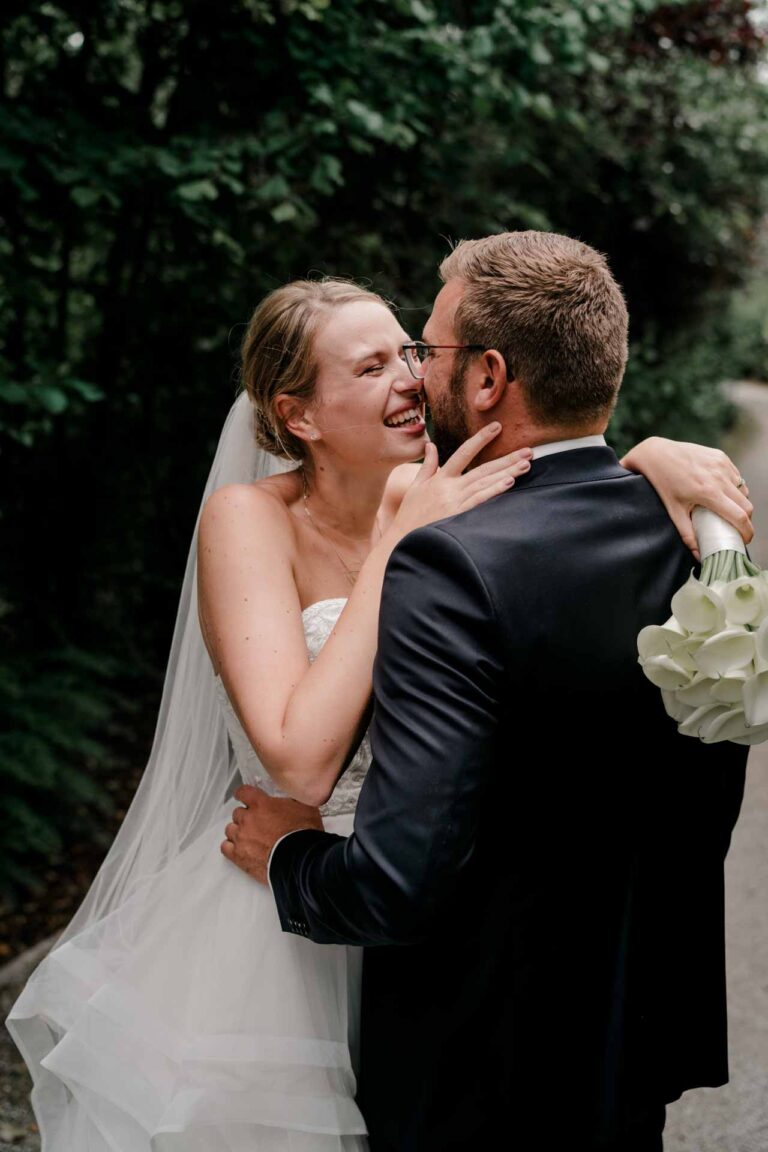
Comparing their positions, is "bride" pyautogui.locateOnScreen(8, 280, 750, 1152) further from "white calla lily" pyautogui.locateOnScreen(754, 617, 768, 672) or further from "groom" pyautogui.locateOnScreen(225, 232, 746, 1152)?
"white calla lily" pyautogui.locateOnScreen(754, 617, 768, 672)

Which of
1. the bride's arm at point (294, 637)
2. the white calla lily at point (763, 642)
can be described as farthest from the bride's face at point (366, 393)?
the white calla lily at point (763, 642)

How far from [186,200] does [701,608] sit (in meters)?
3.13

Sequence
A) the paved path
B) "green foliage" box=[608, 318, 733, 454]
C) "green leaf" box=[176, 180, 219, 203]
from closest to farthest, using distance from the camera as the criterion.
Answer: the paved path → "green leaf" box=[176, 180, 219, 203] → "green foliage" box=[608, 318, 733, 454]

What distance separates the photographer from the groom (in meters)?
1.54

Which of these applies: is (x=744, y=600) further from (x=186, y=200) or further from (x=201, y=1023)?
(x=186, y=200)

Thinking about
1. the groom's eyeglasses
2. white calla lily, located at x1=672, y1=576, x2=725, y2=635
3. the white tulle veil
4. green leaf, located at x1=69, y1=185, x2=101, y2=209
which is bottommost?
the white tulle veil

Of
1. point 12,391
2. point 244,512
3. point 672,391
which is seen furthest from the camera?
point 672,391

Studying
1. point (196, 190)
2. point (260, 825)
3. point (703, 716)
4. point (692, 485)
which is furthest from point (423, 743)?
point (196, 190)

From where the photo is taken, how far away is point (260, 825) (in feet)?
6.88

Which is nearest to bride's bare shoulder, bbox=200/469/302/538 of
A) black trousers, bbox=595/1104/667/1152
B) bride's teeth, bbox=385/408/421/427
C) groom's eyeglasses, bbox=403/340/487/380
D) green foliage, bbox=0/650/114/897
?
bride's teeth, bbox=385/408/421/427

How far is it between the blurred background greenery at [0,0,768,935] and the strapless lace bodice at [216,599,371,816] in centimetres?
170

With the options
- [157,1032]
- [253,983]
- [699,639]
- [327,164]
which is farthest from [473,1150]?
[327,164]

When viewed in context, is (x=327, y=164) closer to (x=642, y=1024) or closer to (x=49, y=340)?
(x=49, y=340)

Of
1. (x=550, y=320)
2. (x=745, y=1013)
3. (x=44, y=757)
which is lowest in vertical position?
(x=745, y=1013)
